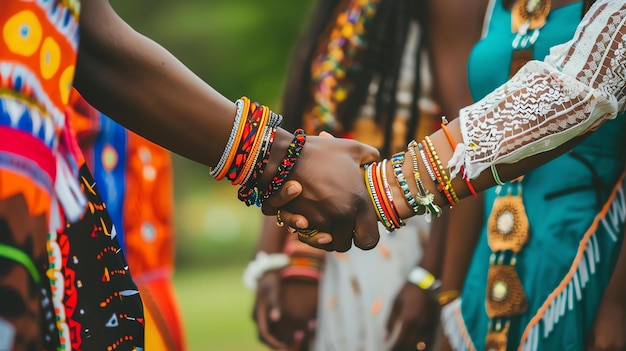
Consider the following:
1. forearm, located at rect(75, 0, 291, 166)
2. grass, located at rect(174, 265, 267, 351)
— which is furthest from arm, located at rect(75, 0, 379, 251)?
grass, located at rect(174, 265, 267, 351)

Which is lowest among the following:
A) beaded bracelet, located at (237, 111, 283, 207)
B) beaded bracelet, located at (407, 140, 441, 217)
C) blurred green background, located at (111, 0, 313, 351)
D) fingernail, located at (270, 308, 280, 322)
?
fingernail, located at (270, 308, 280, 322)

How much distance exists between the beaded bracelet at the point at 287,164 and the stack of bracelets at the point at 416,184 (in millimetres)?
188

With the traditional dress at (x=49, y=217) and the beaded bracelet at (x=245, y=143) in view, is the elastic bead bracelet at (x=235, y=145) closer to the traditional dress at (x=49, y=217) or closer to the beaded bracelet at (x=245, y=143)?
the beaded bracelet at (x=245, y=143)

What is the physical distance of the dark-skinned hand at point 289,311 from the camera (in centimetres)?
321

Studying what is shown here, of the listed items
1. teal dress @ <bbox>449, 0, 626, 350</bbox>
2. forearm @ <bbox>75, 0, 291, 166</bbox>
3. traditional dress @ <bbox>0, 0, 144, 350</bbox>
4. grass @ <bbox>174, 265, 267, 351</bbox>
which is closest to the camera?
traditional dress @ <bbox>0, 0, 144, 350</bbox>

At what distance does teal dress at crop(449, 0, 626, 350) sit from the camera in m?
2.19

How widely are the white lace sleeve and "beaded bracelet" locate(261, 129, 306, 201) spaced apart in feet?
1.15

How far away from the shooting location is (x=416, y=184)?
2105 mm

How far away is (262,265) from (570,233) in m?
1.35

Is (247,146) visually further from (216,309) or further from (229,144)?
(216,309)

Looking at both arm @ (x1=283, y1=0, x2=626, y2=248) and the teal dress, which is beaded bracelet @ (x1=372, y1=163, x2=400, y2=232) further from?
the teal dress

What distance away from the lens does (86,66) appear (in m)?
1.86

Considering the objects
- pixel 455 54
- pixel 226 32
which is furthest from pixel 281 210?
pixel 226 32

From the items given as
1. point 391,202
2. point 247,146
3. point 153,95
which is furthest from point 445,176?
point 153,95
